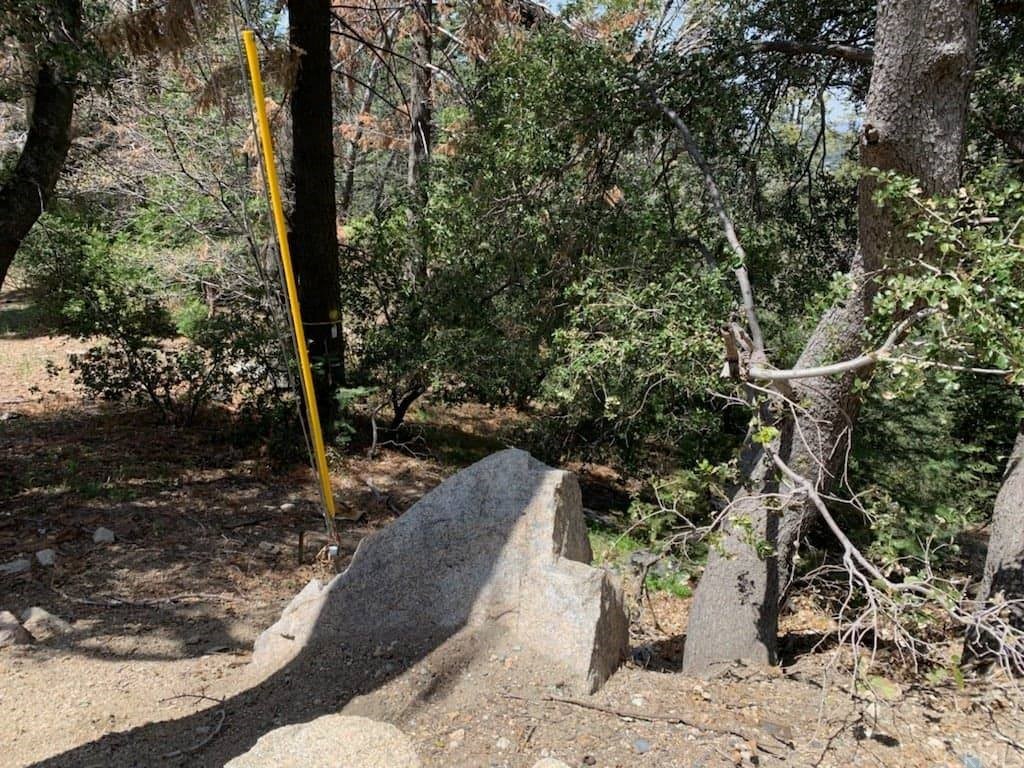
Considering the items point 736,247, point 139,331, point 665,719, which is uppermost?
point 736,247

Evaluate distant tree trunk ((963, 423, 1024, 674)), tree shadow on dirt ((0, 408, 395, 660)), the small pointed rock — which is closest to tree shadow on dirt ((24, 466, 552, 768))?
tree shadow on dirt ((0, 408, 395, 660))

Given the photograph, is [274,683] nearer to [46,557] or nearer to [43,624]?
[43,624]

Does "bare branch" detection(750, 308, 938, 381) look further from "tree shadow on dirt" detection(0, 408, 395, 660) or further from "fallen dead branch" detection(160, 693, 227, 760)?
"tree shadow on dirt" detection(0, 408, 395, 660)

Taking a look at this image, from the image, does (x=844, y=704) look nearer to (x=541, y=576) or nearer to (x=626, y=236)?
(x=541, y=576)

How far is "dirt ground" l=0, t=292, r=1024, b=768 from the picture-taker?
2.99 m

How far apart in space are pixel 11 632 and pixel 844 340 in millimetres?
5009

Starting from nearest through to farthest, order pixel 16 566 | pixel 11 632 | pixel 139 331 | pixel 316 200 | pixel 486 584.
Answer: pixel 486 584 → pixel 11 632 → pixel 16 566 → pixel 316 200 → pixel 139 331

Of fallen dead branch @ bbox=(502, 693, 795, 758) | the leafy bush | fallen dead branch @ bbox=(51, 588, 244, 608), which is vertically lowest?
fallen dead branch @ bbox=(51, 588, 244, 608)

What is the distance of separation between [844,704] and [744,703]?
1.49 ft

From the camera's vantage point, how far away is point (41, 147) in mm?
6152

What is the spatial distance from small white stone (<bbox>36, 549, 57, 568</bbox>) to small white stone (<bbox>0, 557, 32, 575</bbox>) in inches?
2.8

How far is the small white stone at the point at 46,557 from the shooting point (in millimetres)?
5527

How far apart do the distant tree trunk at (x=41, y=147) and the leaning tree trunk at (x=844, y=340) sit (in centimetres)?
583

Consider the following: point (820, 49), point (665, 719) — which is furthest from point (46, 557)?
point (820, 49)
